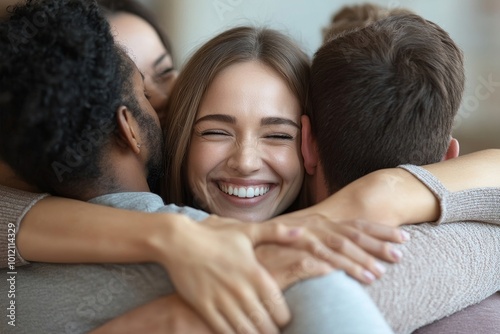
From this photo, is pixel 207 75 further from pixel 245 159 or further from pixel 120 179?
pixel 120 179

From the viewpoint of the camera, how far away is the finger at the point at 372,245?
3.55ft

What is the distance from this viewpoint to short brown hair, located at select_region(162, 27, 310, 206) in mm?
1611

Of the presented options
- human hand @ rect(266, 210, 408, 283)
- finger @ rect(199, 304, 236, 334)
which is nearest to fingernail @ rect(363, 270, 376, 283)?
human hand @ rect(266, 210, 408, 283)

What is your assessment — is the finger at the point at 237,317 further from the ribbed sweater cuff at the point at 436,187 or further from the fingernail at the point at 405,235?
the ribbed sweater cuff at the point at 436,187

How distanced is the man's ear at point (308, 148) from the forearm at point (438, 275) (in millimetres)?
399

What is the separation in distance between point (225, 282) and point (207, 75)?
0.75 metres

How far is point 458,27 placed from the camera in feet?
11.9

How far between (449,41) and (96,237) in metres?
0.90

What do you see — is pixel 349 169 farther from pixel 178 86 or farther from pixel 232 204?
pixel 178 86

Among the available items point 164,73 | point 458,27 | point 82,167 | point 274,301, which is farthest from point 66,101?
point 458,27

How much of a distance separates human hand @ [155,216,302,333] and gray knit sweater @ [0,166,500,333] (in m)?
0.19

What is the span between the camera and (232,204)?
1.58m

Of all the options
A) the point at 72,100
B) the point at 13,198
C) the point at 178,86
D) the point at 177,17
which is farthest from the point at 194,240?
the point at 177,17

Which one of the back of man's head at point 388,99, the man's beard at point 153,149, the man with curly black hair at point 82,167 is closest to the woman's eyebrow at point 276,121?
the back of man's head at point 388,99
